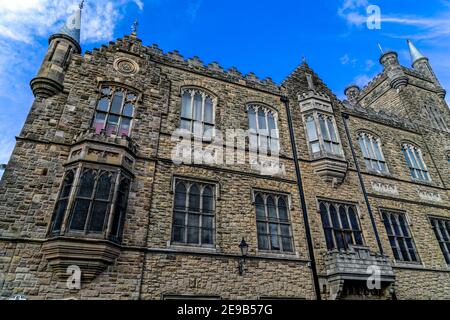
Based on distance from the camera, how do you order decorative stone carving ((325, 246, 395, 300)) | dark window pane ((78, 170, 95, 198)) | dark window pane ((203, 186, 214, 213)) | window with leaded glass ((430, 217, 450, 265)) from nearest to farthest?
dark window pane ((78, 170, 95, 198)) → decorative stone carving ((325, 246, 395, 300)) → dark window pane ((203, 186, 214, 213)) → window with leaded glass ((430, 217, 450, 265))

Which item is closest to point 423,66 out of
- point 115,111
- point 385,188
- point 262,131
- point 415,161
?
point 415,161

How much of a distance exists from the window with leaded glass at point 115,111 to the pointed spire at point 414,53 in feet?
86.4

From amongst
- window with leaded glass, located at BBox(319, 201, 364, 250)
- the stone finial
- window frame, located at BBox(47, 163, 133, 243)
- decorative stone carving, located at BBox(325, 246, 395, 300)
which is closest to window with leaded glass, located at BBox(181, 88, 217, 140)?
window frame, located at BBox(47, 163, 133, 243)

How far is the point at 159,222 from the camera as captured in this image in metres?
9.42

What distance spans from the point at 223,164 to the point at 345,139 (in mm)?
7970

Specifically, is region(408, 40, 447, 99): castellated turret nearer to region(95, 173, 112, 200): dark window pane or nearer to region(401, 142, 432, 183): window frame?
region(401, 142, 432, 183): window frame

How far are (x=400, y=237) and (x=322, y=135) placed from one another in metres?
6.21

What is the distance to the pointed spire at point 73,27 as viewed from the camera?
12.2m

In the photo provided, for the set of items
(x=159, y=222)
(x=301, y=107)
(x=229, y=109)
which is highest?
(x=301, y=107)

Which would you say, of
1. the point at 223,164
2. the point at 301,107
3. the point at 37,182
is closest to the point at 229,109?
the point at 223,164

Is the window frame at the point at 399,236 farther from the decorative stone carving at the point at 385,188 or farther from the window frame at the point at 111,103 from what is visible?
the window frame at the point at 111,103

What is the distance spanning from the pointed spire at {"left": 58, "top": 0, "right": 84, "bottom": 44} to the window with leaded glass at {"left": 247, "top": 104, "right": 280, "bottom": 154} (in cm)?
867

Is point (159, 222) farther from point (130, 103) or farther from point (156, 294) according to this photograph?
point (130, 103)

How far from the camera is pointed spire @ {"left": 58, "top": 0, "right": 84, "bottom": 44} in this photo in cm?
1215
